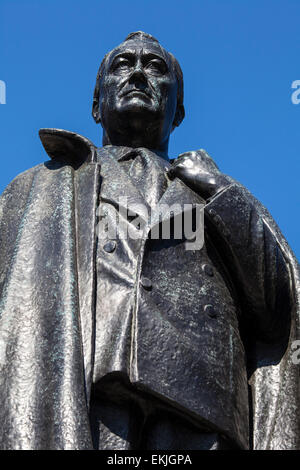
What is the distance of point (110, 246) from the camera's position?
6.43 m

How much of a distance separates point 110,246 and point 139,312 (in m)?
0.59

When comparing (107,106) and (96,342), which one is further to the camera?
(107,106)

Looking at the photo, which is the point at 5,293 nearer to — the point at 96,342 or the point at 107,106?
the point at 96,342

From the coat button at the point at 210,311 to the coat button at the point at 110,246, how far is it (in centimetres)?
67

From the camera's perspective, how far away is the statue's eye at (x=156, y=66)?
313 inches

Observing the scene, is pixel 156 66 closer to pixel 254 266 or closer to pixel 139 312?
pixel 254 266

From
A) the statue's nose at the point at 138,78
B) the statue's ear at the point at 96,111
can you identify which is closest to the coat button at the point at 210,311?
the statue's nose at the point at 138,78

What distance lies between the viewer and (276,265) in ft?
21.8

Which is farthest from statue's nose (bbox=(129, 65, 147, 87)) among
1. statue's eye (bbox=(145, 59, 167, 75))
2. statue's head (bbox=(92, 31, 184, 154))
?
statue's eye (bbox=(145, 59, 167, 75))

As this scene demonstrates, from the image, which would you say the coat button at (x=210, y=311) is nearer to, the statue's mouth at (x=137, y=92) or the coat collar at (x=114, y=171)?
the coat collar at (x=114, y=171)

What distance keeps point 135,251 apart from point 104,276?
26 centimetres
